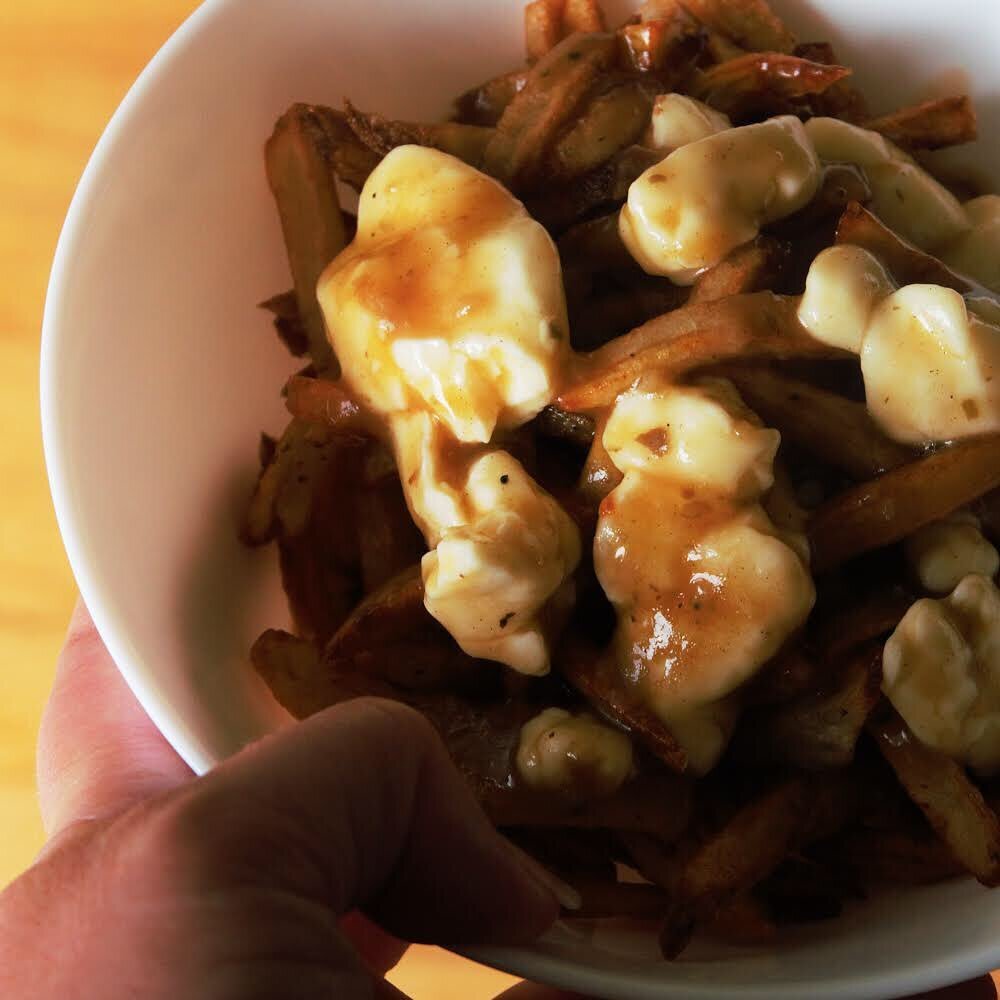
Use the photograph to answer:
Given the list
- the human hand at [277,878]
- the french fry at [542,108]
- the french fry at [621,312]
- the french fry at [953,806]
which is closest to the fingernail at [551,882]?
the human hand at [277,878]

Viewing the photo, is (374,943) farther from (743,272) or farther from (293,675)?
(743,272)

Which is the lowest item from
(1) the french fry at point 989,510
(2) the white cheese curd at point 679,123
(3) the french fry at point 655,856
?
(3) the french fry at point 655,856

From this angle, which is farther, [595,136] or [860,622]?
[595,136]

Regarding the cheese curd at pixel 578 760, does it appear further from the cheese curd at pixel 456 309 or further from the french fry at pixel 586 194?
the french fry at pixel 586 194

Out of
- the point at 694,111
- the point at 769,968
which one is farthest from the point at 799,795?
the point at 694,111

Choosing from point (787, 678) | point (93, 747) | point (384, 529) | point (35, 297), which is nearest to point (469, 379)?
point (384, 529)

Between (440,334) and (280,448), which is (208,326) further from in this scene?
(440,334)

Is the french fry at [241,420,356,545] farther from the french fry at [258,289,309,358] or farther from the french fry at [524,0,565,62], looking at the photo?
the french fry at [524,0,565,62]
